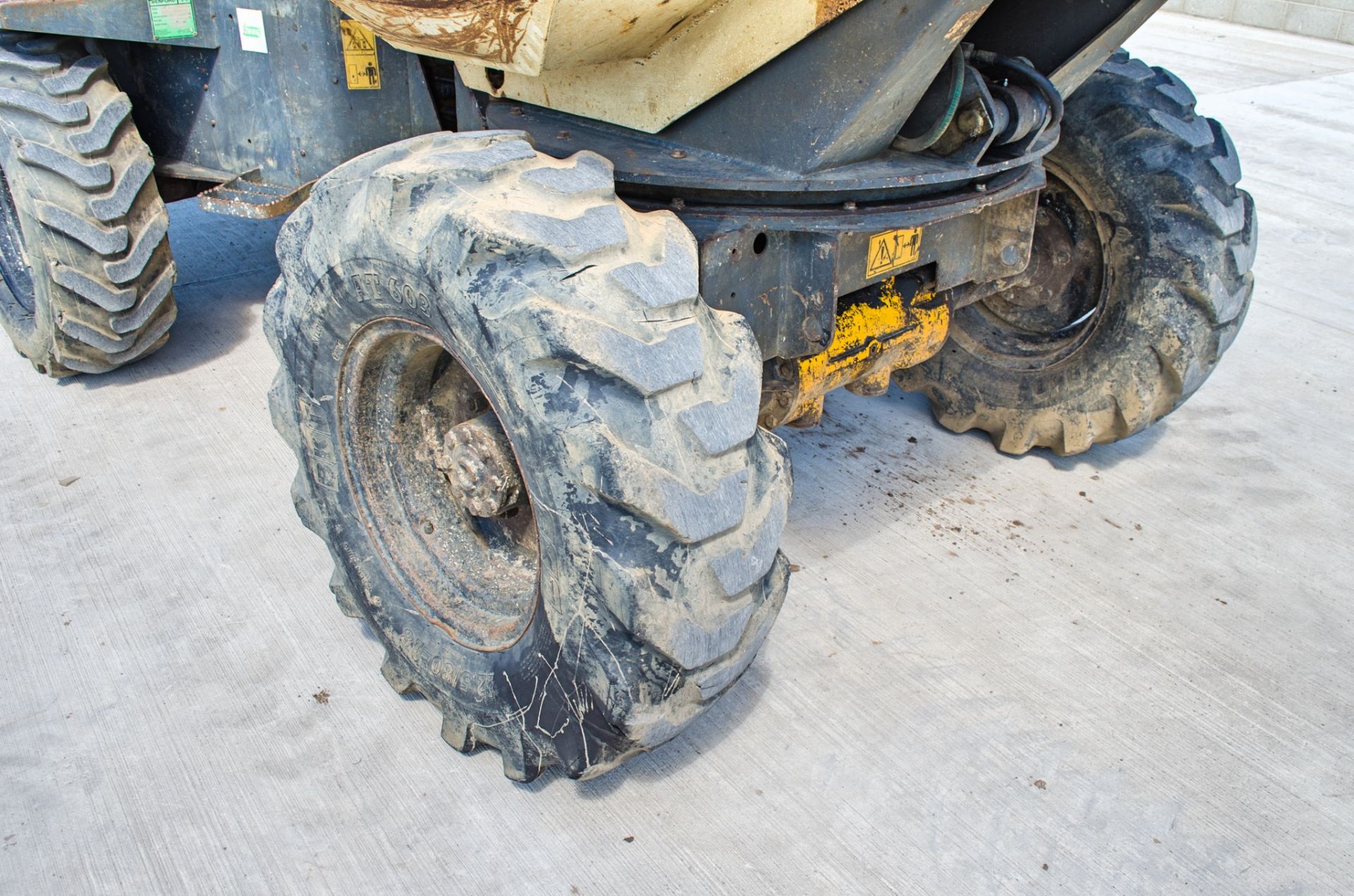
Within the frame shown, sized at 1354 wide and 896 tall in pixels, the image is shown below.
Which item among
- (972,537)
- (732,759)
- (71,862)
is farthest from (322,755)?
(972,537)

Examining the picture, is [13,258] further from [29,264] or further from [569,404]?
[569,404]

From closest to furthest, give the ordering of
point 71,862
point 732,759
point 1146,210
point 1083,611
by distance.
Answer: point 71,862
point 732,759
point 1083,611
point 1146,210

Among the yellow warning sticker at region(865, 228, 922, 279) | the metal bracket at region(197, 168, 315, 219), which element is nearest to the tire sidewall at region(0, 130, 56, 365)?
the metal bracket at region(197, 168, 315, 219)

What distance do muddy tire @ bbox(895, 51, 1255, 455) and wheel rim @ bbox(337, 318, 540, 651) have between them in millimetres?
1717

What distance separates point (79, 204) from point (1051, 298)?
3.16 m

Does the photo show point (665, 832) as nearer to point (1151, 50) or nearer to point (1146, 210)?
point (1146, 210)

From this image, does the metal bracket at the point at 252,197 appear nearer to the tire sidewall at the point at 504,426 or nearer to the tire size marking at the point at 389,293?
the tire sidewall at the point at 504,426

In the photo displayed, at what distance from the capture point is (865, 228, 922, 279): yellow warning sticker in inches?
96.5

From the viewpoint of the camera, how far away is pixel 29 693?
2662 millimetres

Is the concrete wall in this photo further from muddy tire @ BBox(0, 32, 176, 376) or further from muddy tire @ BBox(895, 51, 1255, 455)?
muddy tire @ BBox(0, 32, 176, 376)

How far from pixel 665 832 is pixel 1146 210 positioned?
7.37ft

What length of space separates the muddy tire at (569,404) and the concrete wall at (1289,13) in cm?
1148

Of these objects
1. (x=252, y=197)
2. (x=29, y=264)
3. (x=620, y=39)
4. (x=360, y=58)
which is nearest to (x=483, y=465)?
(x=620, y=39)

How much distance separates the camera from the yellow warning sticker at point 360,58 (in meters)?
3.47
